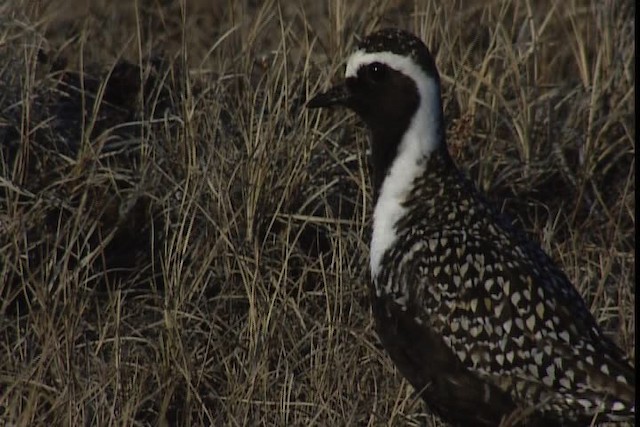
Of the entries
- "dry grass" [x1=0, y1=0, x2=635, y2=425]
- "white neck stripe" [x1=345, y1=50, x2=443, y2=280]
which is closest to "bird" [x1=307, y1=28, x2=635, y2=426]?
"white neck stripe" [x1=345, y1=50, x2=443, y2=280]

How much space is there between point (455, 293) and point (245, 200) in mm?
1170

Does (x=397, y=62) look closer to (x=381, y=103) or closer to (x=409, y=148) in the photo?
(x=381, y=103)

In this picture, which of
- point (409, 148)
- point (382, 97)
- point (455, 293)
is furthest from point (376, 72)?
point (455, 293)

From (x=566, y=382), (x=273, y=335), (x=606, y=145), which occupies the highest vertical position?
(x=606, y=145)

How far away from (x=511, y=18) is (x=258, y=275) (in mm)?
2458

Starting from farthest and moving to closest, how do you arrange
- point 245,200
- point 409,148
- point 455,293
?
point 245,200 → point 409,148 → point 455,293

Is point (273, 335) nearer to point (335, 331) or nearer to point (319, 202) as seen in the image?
point (335, 331)

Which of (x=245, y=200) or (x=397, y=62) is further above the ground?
(x=397, y=62)

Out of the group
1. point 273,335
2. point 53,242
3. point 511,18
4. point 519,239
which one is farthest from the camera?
point 511,18

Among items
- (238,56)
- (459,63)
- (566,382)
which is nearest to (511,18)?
Answer: (459,63)

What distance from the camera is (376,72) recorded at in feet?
16.8

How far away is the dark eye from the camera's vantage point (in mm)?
5102

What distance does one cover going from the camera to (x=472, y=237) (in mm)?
4910

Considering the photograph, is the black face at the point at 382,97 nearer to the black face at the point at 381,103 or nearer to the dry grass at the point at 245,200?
the black face at the point at 381,103
